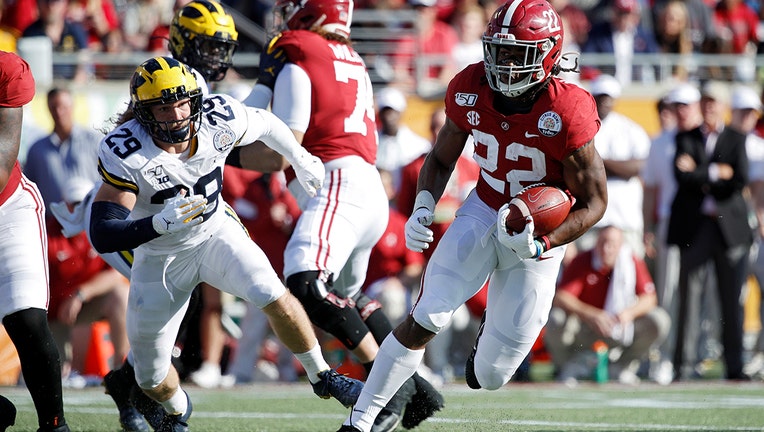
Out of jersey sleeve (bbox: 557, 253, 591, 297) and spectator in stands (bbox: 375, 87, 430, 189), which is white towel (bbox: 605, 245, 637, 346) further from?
spectator in stands (bbox: 375, 87, 430, 189)

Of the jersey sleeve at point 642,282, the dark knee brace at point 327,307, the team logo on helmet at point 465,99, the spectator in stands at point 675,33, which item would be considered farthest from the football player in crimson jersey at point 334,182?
the spectator in stands at point 675,33

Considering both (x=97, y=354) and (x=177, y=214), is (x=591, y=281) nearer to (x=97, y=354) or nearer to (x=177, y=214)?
(x=97, y=354)

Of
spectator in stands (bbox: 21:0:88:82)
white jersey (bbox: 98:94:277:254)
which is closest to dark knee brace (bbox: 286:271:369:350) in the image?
white jersey (bbox: 98:94:277:254)

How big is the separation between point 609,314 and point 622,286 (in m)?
0.23

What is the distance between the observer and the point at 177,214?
434 centimetres

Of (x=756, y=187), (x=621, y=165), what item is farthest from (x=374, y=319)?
(x=756, y=187)

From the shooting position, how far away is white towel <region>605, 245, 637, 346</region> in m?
8.34

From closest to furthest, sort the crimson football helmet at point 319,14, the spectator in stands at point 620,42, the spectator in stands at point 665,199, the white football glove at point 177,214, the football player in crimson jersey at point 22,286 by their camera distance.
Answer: the white football glove at point 177,214 < the football player in crimson jersey at point 22,286 < the crimson football helmet at point 319,14 < the spectator in stands at point 665,199 < the spectator in stands at point 620,42

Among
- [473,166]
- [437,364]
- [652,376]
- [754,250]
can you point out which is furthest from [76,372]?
[754,250]

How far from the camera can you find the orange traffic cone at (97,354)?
8117 mm

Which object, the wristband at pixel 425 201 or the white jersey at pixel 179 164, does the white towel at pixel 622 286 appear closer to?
the wristband at pixel 425 201

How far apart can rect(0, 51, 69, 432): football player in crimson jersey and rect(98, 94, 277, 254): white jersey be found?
38 centimetres

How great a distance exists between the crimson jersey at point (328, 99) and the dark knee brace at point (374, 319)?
2.38ft

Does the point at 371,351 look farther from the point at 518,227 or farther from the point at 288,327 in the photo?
the point at 518,227
